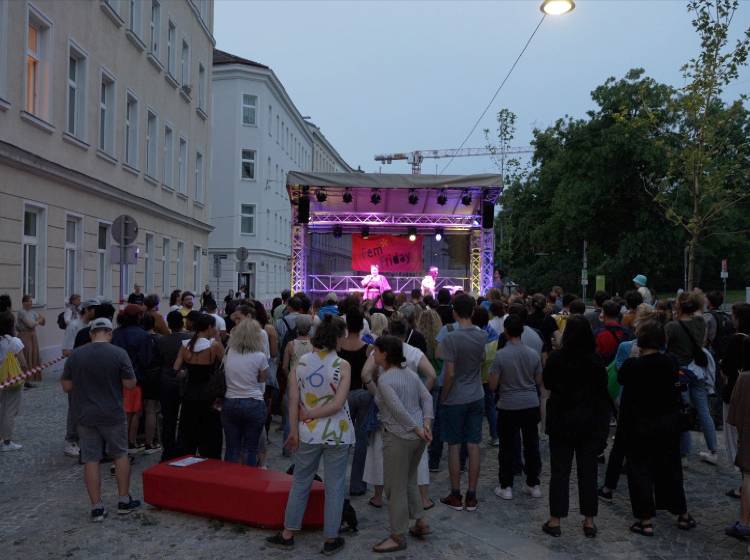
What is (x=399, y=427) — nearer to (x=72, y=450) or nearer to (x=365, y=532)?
(x=365, y=532)

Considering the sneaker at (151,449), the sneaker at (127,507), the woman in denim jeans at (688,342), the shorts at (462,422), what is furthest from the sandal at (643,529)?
the sneaker at (151,449)

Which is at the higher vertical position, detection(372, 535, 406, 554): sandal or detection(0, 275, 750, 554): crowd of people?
detection(0, 275, 750, 554): crowd of people

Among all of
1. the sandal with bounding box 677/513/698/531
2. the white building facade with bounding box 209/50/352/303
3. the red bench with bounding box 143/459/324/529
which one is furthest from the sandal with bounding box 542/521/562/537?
the white building facade with bounding box 209/50/352/303

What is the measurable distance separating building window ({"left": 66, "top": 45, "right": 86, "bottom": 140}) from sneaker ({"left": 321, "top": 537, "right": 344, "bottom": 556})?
46.5 feet

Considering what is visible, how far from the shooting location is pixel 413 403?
5273 millimetres

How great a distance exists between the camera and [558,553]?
534 centimetres

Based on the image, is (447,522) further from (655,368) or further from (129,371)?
(129,371)

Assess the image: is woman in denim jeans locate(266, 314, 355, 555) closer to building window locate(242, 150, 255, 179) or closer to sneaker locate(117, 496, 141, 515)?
sneaker locate(117, 496, 141, 515)

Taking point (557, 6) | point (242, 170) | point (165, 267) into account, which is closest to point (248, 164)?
point (242, 170)

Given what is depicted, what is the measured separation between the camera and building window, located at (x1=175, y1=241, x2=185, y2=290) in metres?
26.3

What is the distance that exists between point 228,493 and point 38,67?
484 inches

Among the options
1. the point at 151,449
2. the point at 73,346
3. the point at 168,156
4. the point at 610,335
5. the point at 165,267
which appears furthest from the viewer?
the point at 168,156

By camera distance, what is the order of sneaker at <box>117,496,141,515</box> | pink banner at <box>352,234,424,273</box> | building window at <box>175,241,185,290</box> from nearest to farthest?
sneaker at <box>117,496,141,515</box> → pink banner at <box>352,234,424,273</box> → building window at <box>175,241,185,290</box>

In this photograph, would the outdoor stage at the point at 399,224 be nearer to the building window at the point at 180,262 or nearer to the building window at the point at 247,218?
the building window at the point at 180,262
